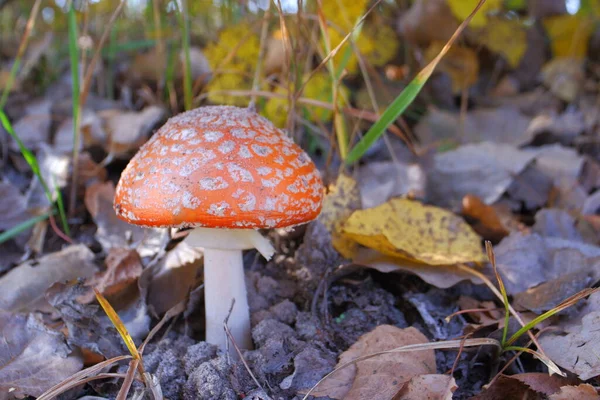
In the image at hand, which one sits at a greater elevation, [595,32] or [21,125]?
[595,32]

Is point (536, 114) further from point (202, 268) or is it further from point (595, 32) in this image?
point (202, 268)

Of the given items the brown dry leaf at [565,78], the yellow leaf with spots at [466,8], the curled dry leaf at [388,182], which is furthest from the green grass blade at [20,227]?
the brown dry leaf at [565,78]

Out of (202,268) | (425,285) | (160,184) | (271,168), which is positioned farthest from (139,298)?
(425,285)

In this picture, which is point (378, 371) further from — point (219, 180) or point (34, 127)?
point (34, 127)

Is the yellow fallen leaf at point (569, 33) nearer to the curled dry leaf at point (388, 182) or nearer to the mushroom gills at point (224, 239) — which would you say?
the curled dry leaf at point (388, 182)

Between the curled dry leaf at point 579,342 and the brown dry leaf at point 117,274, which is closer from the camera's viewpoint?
the curled dry leaf at point 579,342

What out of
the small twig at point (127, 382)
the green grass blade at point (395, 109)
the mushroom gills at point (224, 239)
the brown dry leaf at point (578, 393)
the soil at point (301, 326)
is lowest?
the soil at point (301, 326)
